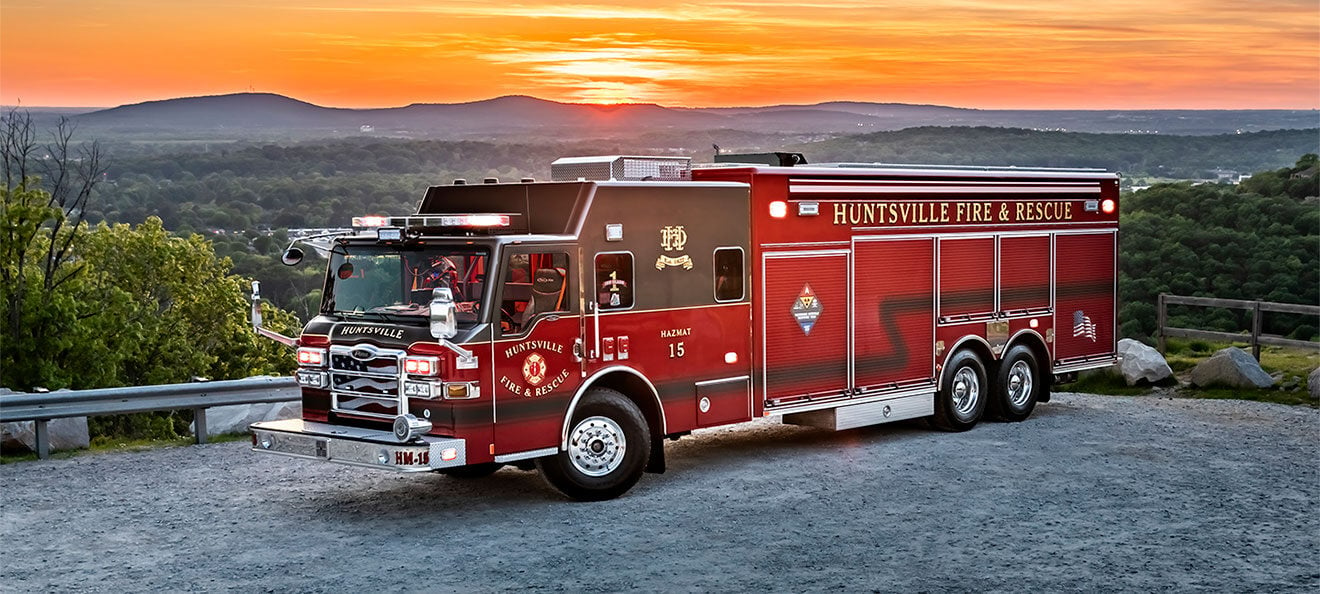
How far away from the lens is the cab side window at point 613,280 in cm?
1254

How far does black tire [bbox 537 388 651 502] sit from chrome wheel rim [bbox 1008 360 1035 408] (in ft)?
19.7

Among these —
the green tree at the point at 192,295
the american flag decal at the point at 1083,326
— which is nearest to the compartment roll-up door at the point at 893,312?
the american flag decal at the point at 1083,326

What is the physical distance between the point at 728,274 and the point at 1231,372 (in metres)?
9.45

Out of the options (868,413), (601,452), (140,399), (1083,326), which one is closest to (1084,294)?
(1083,326)

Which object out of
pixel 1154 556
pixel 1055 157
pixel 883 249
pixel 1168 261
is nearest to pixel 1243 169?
pixel 1055 157

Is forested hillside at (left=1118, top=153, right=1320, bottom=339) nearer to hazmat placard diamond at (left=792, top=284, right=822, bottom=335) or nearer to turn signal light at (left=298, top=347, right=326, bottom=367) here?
hazmat placard diamond at (left=792, top=284, right=822, bottom=335)

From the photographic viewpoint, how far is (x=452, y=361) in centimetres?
1151

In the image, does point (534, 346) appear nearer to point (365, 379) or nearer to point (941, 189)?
point (365, 379)

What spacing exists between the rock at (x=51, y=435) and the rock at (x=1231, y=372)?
47.6 ft

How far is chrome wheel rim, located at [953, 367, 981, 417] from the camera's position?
1642cm

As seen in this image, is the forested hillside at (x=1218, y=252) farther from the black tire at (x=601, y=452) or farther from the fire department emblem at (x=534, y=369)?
the fire department emblem at (x=534, y=369)

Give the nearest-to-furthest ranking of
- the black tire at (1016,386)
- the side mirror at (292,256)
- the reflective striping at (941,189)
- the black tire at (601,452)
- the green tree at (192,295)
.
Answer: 1. the black tire at (601,452)
2. the side mirror at (292,256)
3. the reflective striping at (941,189)
4. the black tire at (1016,386)
5. the green tree at (192,295)

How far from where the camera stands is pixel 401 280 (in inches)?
490

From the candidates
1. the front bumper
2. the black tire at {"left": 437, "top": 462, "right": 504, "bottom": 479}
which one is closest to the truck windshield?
the front bumper
